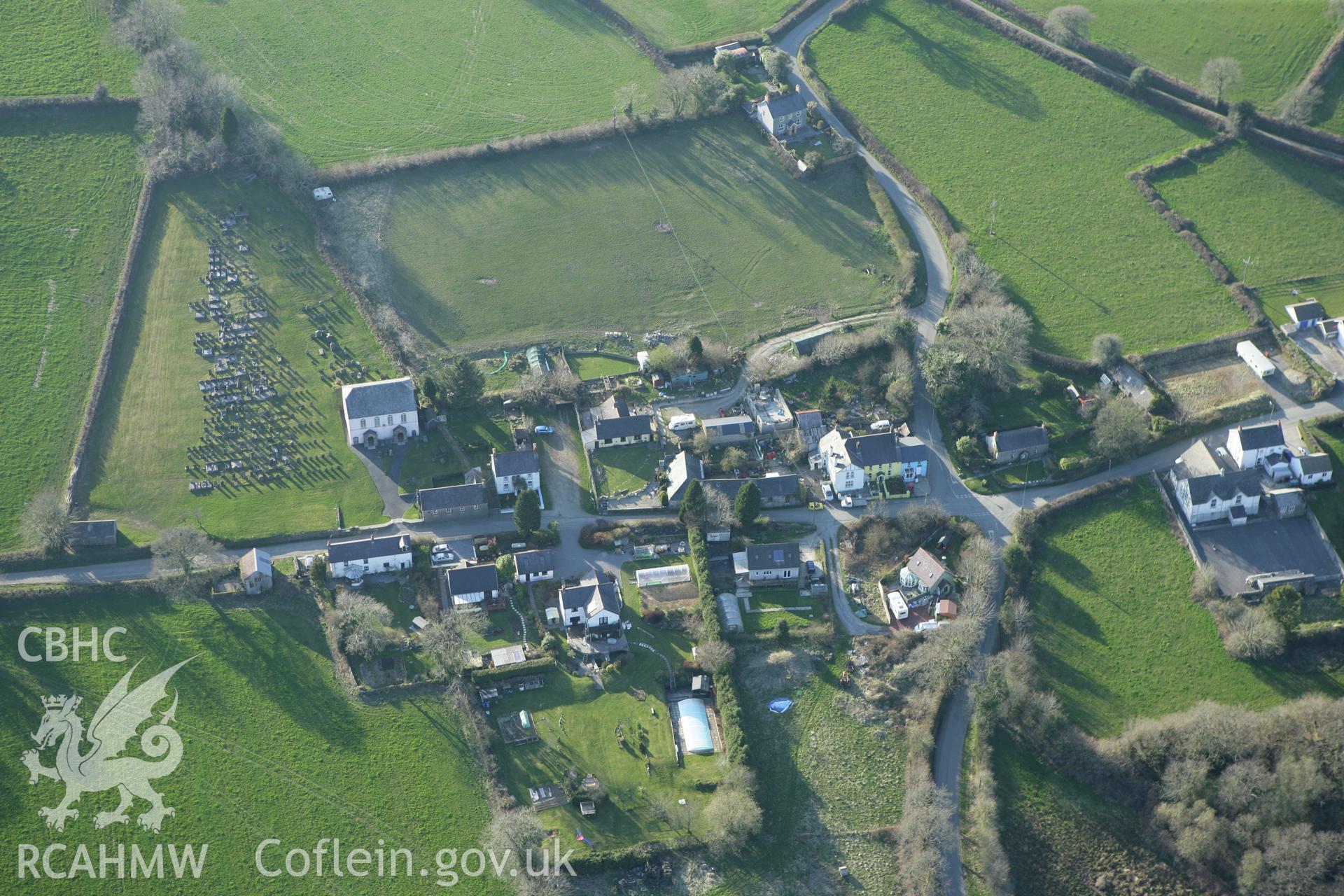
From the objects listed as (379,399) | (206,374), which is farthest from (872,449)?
(206,374)

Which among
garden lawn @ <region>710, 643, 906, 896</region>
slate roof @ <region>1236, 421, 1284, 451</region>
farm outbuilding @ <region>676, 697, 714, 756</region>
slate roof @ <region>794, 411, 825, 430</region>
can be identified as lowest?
farm outbuilding @ <region>676, 697, 714, 756</region>

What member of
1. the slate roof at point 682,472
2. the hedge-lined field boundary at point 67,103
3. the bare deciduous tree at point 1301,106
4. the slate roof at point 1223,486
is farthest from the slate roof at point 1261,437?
the hedge-lined field boundary at point 67,103

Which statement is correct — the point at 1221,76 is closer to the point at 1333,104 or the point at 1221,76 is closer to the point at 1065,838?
the point at 1333,104

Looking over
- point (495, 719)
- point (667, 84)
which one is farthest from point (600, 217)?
point (495, 719)

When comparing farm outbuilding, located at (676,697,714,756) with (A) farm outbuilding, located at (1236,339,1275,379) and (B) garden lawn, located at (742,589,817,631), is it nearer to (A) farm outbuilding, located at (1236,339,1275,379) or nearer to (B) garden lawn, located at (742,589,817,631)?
(B) garden lawn, located at (742,589,817,631)

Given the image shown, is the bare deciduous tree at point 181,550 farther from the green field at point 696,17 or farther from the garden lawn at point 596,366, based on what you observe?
the green field at point 696,17

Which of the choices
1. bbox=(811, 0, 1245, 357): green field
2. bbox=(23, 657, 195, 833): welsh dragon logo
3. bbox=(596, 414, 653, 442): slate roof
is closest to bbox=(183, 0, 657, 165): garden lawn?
bbox=(811, 0, 1245, 357): green field

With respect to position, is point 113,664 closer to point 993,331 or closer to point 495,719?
point 495,719

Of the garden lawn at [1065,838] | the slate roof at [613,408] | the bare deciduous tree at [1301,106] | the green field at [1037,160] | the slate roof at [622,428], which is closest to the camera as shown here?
the garden lawn at [1065,838]
